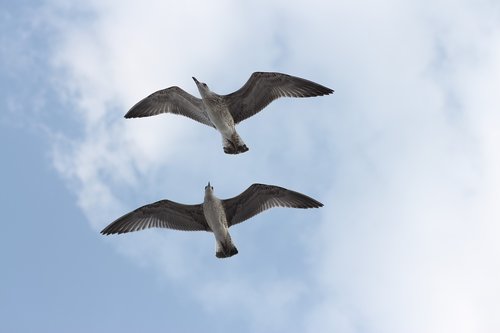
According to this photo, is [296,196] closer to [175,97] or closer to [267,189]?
[267,189]

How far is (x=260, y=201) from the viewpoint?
15938mm

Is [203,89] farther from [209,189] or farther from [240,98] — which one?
[209,189]

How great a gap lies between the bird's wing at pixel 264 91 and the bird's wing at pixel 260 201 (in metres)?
1.65

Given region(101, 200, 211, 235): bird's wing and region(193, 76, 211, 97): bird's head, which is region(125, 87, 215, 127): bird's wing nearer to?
region(193, 76, 211, 97): bird's head

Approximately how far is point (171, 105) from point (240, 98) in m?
1.71

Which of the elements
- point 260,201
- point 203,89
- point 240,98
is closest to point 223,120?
point 240,98

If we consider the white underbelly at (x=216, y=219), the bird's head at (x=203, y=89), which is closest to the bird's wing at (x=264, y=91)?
the bird's head at (x=203, y=89)

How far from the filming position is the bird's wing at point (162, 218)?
52.2ft

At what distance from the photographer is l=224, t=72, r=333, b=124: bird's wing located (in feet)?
51.6

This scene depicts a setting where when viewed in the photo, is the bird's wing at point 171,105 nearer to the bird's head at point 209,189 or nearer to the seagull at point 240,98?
the seagull at point 240,98

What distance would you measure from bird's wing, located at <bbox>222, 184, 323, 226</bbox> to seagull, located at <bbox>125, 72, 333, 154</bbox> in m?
1.01

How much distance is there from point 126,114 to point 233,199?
3.14m

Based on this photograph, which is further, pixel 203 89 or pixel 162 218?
pixel 162 218

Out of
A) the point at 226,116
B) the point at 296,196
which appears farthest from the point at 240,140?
the point at 296,196
